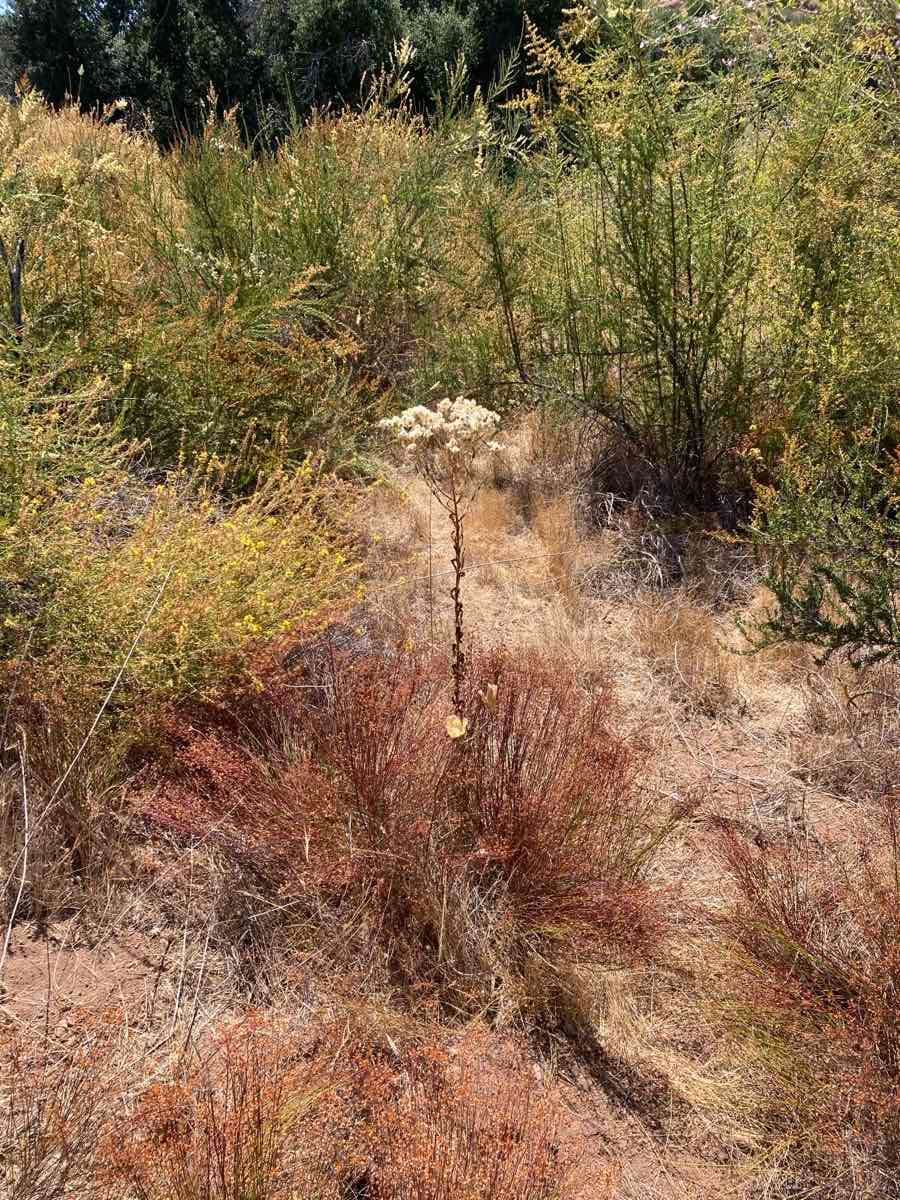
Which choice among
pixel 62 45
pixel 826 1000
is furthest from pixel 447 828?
pixel 62 45

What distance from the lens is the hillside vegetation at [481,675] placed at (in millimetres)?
1836

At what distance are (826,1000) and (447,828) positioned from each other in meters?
0.95

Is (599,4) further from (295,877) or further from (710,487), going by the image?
(295,877)

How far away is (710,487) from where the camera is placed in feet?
14.2

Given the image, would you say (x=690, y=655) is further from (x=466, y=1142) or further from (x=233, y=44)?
(x=233, y=44)

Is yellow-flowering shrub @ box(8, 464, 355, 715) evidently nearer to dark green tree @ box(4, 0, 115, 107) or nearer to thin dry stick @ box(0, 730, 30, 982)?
thin dry stick @ box(0, 730, 30, 982)

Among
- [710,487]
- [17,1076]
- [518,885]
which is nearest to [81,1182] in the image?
[17,1076]

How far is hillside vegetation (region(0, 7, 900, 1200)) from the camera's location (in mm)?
1836

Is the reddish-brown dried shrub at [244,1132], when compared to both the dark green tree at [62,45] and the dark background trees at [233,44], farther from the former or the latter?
the dark green tree at [62,45]

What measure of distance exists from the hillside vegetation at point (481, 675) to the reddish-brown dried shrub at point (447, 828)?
0.04 ft

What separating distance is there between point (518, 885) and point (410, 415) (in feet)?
3.99

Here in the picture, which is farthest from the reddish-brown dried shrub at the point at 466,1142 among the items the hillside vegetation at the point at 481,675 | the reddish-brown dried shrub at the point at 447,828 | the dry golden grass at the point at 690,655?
the dry golden grass at the point at 690,655

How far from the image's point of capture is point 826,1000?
201cm

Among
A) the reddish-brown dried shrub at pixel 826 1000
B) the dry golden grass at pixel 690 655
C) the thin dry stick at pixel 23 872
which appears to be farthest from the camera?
the dry golden grass at pixel 690 655
